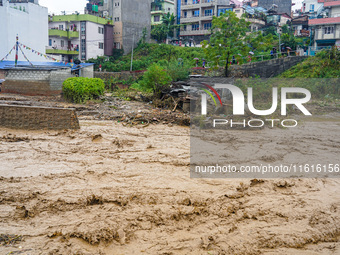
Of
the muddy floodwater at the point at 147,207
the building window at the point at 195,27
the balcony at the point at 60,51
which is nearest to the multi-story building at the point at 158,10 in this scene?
the building window at the point at 195,27

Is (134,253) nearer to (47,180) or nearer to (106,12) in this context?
(47,180)

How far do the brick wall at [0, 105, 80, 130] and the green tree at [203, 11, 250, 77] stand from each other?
A: 977 cm

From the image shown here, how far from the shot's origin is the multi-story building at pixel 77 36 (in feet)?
112

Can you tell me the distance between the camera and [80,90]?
604 inches

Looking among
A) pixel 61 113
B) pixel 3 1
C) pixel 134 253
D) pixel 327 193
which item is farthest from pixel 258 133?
pixel 3 1

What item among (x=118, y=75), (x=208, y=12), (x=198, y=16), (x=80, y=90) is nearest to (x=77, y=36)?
(x=118, y=75)

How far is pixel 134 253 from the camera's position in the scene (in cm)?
312

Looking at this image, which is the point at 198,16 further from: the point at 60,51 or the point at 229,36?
the point at 229,36

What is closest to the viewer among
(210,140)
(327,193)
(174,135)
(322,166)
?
(327,193)

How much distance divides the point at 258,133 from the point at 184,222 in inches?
249

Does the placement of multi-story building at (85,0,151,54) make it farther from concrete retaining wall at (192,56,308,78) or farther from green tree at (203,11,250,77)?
green tree at (203,11,250,77)

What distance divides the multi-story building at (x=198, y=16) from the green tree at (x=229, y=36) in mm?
23600

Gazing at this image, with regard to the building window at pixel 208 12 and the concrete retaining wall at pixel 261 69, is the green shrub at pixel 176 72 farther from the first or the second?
the building window at pixel 208 12

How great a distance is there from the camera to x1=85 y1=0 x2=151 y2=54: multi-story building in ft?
123
